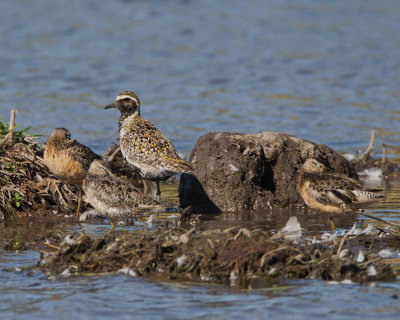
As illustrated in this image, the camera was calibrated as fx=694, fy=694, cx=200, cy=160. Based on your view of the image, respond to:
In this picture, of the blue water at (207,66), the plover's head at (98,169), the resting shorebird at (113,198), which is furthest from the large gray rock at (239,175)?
the blue water at (207,66)

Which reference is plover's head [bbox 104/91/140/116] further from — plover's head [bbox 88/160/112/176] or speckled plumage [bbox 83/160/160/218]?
speckled plumage [bbox 83/160/160/218]

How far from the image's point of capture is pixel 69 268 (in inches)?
314

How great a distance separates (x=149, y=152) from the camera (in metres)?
11.6

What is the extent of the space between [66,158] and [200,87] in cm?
1171

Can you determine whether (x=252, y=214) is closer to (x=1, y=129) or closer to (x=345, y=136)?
(x=1, y=129)

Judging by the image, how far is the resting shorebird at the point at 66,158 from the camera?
37.1 feet

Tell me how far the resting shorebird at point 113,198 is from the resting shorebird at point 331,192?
8.08ft

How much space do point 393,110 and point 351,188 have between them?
10.2 metres

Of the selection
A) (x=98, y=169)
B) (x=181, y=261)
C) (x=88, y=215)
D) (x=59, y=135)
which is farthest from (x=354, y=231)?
(x=59, y=135)

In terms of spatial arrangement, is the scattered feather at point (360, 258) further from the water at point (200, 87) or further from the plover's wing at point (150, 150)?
the plover's wing at point (150, 150)

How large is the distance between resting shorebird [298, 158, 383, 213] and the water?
27 cm

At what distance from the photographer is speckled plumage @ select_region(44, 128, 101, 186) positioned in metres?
11.3

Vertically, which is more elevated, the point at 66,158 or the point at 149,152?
the point at 149,152

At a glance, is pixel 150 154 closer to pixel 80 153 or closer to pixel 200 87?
pixel 80 153
